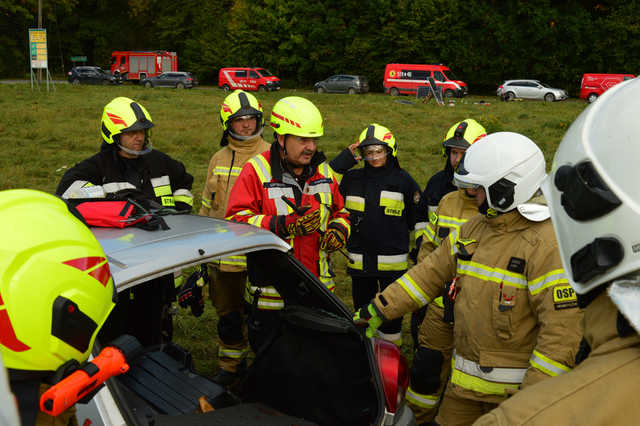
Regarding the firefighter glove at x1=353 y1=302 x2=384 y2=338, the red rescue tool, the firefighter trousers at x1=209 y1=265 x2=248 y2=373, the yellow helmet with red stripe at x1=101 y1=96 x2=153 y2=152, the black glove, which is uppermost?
the yellow helmet with red stripe at x1=101 y1=96 x2=153 y2=152

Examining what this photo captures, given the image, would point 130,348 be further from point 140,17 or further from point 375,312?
point 140,17

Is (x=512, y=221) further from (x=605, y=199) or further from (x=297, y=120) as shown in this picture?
(x=297, y=120)

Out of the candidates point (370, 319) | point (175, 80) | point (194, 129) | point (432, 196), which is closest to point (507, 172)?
point (370, 319)

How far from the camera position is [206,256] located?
2434 mm

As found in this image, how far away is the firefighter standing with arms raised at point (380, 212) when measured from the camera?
4.50 meters

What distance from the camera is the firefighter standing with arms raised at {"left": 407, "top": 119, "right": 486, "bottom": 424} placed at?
310 centimetres

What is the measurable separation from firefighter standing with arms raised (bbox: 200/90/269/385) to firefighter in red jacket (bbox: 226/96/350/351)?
0.52 m

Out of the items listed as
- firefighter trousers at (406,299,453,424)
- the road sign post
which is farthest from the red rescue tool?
the road sign post

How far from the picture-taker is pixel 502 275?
2.52 metres

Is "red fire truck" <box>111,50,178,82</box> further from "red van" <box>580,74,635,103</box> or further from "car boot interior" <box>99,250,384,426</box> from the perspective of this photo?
"car boot interior" <box>99,250,384,426</box>

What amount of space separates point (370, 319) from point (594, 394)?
5.85ft

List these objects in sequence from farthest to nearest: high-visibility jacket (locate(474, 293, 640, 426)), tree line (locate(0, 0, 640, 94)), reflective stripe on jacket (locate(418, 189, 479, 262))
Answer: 1. tree line (locate(0, 0, 640, 94))
2. reflective stripe on jacket (locate(418, 189, 479, 262))
3. high-visibility jacket (locate(474, 293, 640, 426))

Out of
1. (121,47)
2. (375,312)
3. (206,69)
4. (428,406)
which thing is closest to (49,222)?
(375,312)

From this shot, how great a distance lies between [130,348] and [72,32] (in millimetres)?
52313
